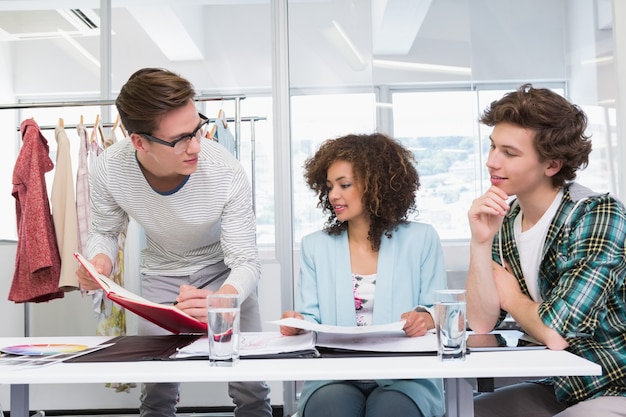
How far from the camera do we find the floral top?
6.38 ft

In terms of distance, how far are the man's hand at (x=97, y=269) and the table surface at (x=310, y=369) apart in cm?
44

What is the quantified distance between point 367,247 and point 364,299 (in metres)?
0.17

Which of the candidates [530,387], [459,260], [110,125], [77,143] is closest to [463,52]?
[459,260]

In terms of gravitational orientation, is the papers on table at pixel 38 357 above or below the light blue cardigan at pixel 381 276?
below

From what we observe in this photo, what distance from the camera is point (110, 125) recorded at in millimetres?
3203

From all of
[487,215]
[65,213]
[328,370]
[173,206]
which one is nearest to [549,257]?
[487,215]

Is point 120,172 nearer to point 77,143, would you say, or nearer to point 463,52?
point 77,143

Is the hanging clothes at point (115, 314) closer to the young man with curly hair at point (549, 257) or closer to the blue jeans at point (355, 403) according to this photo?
the blue jeans at point (355, 403)

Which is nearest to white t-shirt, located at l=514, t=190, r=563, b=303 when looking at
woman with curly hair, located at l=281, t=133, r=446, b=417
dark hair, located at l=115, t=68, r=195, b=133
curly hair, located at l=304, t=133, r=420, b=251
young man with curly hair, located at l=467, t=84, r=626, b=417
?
young man with curly hair, located at l=467, t=84, r=626, b=417

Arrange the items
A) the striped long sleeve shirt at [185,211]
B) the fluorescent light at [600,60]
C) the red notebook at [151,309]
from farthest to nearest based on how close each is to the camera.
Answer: the fluorescent light at [600,60]
the striped long sleeve shirt at [185,211]
the red notebook at [151,309]

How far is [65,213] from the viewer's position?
306cm

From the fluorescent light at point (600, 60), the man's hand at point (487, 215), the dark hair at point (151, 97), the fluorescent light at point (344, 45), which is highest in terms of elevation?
the fluorescent light at point (344, 45)

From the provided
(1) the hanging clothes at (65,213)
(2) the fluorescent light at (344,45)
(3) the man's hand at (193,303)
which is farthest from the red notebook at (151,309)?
(2) the fluorescent light at (344,45)

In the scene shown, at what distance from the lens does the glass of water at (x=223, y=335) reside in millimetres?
1318
